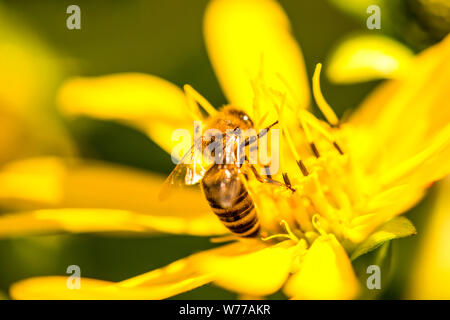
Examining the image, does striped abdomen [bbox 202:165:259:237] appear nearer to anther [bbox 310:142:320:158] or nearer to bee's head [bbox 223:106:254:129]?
A: bee's head [bbox 223:106:254:129]

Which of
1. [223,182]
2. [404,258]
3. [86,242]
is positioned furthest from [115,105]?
[404,258]

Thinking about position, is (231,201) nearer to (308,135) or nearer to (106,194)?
(308,135)

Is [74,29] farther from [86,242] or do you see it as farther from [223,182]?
[223,182]

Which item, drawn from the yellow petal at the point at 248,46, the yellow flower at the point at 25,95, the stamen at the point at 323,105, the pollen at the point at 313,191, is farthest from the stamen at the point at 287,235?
the yellow flower at the point at 25,95

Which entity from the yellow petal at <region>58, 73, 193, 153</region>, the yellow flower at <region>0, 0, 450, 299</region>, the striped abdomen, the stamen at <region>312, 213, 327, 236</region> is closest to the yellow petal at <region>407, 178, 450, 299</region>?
the yellow flower at <region>0, 0, 450, 299</region>

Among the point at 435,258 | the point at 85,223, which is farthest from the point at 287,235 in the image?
the point at 85,223

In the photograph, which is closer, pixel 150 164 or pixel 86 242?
pixel 86 242
